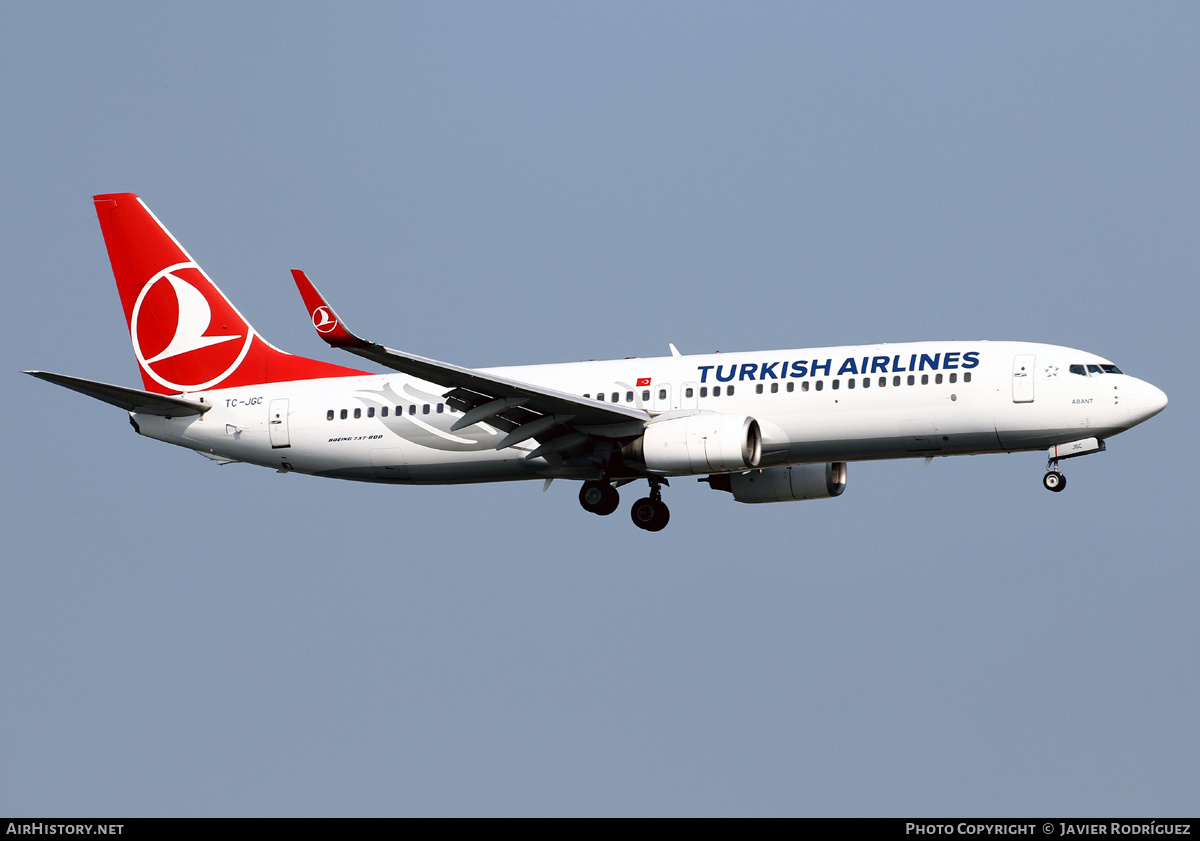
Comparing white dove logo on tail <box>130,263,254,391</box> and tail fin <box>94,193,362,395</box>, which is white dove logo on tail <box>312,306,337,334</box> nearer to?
tail fin <box>94,193,362,395</box>

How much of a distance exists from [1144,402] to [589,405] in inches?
544

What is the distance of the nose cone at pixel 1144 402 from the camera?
1608 inches

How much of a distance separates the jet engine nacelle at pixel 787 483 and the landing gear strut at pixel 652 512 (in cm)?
196

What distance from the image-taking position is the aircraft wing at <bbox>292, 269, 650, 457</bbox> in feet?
125

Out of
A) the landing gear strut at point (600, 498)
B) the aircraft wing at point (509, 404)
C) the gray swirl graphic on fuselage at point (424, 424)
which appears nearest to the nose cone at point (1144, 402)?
the aircraft wing at point (509, 404)

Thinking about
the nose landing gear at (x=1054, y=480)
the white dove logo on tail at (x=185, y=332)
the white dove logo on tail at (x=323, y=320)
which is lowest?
the nose landing gear at (x=1054, y=480)

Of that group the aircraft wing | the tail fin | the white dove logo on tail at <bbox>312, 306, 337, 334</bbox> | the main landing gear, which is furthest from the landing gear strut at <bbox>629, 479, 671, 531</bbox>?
the white dove logo on tail at <bbox>312, 306, 337, 334</bbox>

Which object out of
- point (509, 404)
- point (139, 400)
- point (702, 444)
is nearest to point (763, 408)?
point (702, 444)

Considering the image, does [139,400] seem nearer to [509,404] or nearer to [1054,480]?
[509,404]

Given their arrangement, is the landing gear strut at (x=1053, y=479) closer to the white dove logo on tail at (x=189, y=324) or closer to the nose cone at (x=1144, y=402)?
the nose cone at (x=1144, y=402)

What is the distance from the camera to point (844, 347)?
4319 centimetres

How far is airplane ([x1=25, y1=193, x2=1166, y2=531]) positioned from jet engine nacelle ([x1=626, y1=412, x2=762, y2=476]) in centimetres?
5

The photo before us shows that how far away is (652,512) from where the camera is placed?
4603 cm
